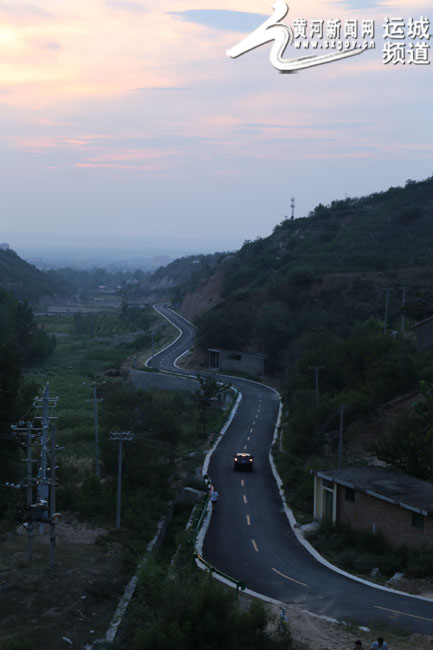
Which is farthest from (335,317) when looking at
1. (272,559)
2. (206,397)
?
(272,559)

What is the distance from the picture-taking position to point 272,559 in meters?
21.4

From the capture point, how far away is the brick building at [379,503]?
2072 cm

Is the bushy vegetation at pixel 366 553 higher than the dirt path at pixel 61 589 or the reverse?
higher

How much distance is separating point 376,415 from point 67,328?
3714 inches

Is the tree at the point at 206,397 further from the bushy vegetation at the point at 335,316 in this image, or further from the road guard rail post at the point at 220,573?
the road guard rail post at the point at 220,573

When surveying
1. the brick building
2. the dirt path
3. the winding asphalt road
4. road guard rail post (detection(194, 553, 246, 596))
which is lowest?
the dirt path

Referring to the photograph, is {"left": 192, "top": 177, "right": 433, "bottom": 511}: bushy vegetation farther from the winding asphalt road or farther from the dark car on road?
the winding asphalt road

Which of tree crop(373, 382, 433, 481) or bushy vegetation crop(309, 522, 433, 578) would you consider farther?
tree crop(373, 382, 433, 481)

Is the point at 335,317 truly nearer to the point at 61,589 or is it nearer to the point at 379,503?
the point at 379,503

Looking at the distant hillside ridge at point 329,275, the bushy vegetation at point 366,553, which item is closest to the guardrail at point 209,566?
the bushy vegetation at point 366,553

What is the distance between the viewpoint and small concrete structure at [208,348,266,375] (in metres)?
63.5

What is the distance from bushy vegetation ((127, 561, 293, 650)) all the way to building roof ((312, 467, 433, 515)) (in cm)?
750

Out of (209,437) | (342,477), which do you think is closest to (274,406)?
(209,437)

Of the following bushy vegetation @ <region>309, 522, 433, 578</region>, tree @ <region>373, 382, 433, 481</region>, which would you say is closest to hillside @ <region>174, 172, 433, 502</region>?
tree @ <region>373, 382, 433, 481</region>
